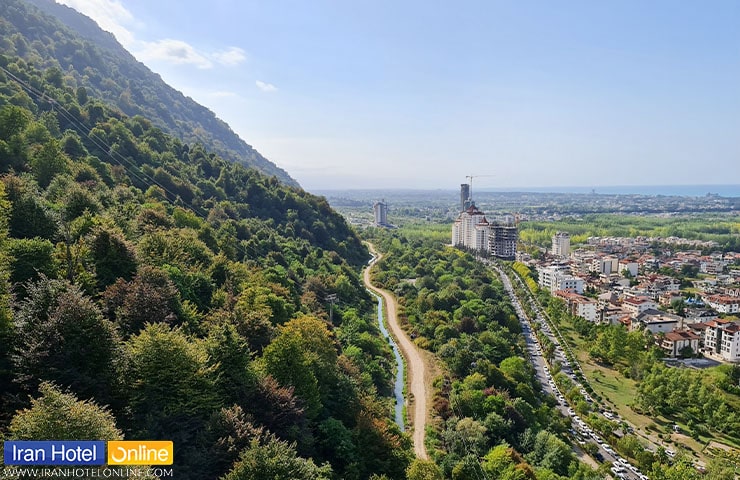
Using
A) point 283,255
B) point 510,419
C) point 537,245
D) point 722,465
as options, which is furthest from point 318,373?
point 537,245

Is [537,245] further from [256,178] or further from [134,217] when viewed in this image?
[134,217]

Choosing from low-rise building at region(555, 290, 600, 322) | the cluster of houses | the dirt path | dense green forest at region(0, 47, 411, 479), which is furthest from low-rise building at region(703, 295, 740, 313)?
dense green forest at region(0, 47, 411, 479)

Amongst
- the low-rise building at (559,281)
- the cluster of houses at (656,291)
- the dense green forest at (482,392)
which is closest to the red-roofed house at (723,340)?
the cluster of houses at (656,291)

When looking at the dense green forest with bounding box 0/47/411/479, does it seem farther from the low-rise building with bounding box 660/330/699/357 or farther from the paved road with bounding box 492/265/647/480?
the low-rise building with bounding box 660/330/699/357

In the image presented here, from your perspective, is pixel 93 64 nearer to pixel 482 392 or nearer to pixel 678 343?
pixel 482 392

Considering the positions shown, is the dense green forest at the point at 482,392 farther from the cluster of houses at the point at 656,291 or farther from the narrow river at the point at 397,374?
the cluster of houses at the point at 656,291

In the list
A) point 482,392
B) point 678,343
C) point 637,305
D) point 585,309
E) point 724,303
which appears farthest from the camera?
point 724,303

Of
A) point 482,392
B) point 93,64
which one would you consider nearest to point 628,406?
point 482,392
